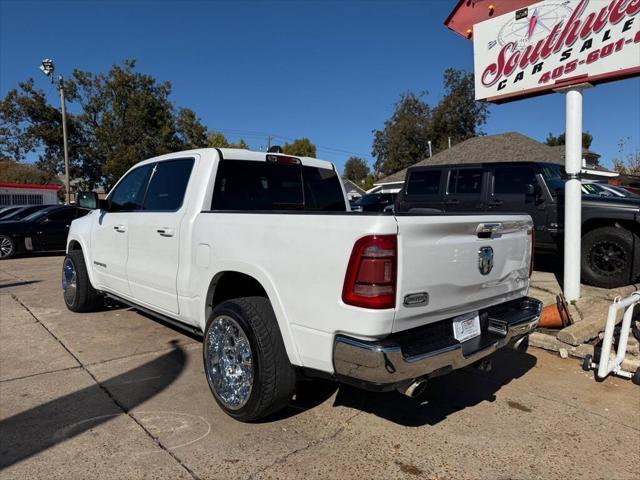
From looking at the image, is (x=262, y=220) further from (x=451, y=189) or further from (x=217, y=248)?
(x=451, y=189)

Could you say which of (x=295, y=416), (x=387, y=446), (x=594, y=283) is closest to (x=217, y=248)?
(x=295, y=416)

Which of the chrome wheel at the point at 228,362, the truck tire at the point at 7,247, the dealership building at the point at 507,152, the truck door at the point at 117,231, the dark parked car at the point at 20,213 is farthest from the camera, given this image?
the dealership building at the point at 507,152

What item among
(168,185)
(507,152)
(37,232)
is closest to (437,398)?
(168,185)

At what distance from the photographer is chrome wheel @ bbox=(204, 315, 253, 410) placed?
3143mm

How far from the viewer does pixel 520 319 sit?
11.1 ft

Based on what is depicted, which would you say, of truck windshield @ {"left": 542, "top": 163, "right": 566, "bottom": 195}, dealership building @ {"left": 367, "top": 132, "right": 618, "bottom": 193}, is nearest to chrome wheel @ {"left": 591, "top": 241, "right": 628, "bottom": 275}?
truck windshield @ {"left": 542, "top": 163, "right": 566, "bottom": 195}

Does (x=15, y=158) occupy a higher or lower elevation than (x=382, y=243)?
higher

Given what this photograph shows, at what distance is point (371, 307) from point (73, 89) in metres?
41.6

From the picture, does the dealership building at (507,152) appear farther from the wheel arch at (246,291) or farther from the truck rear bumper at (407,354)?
the truck rear bumper at (407,354)

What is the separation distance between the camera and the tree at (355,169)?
323 feet

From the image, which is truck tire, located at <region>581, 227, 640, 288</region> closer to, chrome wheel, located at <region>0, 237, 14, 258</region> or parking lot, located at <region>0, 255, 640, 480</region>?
parking lot, located at <region>0, 255, 640, 480</region>

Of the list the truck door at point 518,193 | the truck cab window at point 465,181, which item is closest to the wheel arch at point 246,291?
the truck door at point 518,193

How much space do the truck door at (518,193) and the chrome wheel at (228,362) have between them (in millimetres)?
5425

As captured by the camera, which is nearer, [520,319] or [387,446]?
[387,446]
